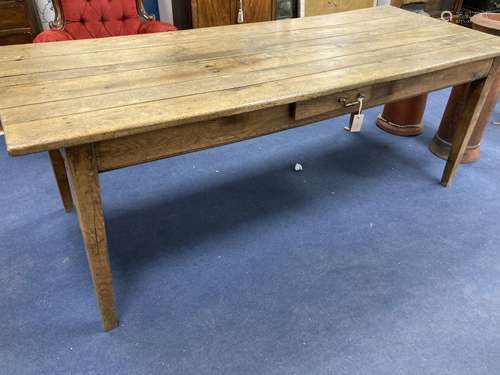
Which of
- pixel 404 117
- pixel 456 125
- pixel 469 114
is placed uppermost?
pixel 469 114

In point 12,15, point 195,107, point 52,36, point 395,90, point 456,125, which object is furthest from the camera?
point 12,15

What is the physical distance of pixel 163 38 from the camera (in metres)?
1.66

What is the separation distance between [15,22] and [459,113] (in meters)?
2.62

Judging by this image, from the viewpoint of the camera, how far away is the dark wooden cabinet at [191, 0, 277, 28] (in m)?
2.91

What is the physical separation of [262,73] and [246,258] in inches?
29.5

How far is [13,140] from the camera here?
2.99 ft

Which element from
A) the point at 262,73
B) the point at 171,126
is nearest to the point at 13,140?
the point at 171,126

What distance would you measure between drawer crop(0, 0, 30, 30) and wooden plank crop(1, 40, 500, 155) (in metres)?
1.82

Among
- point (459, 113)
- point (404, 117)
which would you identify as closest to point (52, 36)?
point (404, 117)

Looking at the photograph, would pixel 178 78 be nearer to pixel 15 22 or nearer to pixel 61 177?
pixel 61 177

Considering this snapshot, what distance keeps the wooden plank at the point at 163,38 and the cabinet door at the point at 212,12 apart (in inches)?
48.3

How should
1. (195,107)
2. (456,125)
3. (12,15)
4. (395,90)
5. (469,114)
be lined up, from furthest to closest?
(12,15) < (456,125) < (469,114) < (395,90) < (195,107)

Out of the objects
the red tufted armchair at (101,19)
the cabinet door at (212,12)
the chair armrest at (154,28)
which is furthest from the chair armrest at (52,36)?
the cabinet door at (212,12)

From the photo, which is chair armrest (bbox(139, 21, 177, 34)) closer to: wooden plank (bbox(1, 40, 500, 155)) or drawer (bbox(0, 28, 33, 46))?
drawer (bbox(0, 28, 33, 46))
